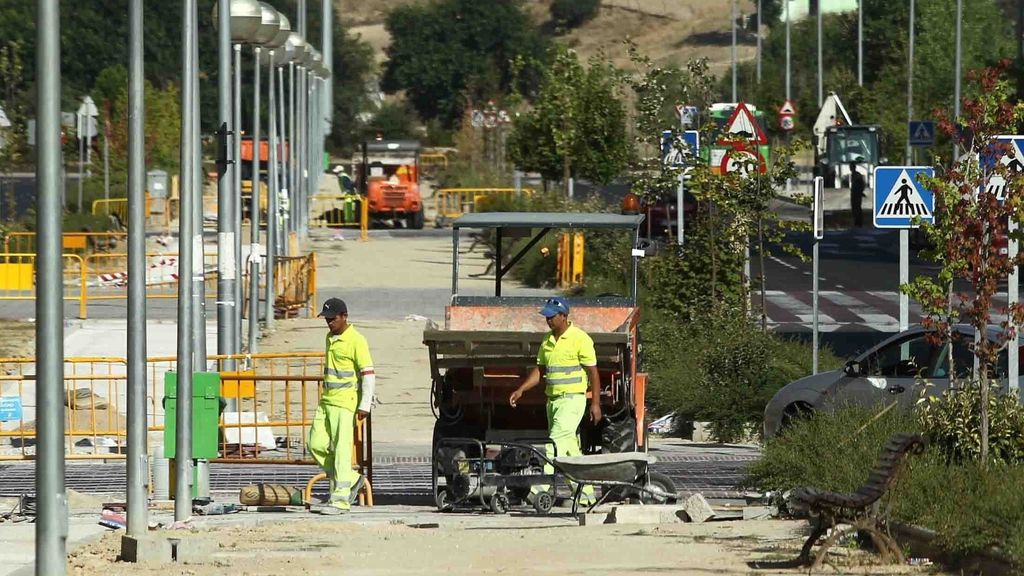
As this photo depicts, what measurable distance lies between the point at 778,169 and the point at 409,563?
11.4 metres

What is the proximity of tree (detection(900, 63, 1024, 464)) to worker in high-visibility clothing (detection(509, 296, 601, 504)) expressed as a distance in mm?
2318

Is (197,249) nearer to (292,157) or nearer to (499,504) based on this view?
(499,504)

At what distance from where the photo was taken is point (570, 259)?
36312 mm

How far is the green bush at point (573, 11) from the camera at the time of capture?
508ft

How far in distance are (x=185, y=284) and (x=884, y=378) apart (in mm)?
6349

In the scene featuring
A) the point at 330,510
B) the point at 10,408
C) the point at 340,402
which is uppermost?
the point at 340,402

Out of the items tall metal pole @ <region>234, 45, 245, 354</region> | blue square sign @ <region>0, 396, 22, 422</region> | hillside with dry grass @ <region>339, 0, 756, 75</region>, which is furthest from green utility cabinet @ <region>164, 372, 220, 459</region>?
hillside with dry grass @ <region>339, 0, 756, 75</region>

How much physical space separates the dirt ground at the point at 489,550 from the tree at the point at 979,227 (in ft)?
5.65

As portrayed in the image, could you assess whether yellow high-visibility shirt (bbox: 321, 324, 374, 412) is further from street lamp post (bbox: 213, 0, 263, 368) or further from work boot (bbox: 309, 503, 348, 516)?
street lamp post (bbox: 213, 0, 263, 368)

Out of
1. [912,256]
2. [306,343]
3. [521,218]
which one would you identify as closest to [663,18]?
[912,256]

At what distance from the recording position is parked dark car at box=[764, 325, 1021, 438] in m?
17.0

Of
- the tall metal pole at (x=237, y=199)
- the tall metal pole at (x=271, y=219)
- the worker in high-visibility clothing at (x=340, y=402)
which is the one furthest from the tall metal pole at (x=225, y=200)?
the tall metal pole at (x=271, y=219)

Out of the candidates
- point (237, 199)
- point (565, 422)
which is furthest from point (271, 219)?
point (565, 422)

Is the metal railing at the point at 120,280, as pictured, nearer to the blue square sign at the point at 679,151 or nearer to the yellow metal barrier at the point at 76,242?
the yellow metal barrier at the point at 76,242
